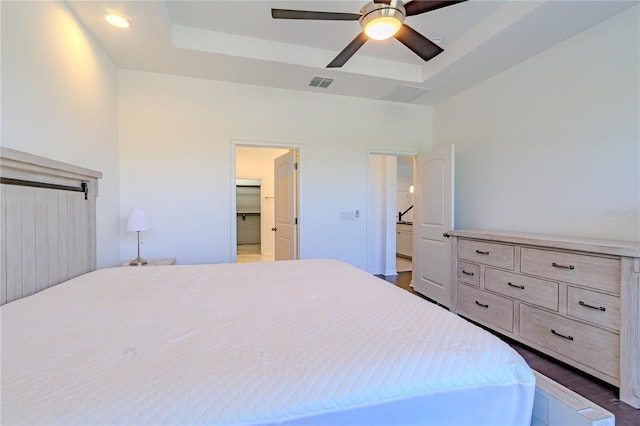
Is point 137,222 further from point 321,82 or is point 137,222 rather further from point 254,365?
point 254,365

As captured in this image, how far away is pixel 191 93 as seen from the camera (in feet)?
10.8

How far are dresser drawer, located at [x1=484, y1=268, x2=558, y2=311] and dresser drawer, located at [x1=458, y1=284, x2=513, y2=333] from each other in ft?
0.30

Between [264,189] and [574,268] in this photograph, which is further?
[264,189]

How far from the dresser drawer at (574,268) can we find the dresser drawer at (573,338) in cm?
29

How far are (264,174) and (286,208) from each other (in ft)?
10.5

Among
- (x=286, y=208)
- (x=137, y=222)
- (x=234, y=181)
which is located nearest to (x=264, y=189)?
(x=286, y=208)

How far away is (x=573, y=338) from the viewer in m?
2.08

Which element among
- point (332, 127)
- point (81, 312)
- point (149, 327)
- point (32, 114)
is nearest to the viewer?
point (149, 327)

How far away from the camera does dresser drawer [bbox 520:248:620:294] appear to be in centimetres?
188

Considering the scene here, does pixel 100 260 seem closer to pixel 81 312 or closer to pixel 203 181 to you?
pixel 203 181

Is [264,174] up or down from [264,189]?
up

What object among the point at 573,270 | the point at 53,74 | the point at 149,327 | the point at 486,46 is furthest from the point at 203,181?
the point at 573,270

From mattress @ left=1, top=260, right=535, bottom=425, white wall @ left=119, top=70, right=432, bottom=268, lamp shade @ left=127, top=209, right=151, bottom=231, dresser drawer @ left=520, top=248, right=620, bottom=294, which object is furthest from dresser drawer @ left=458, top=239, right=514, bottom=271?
lamp shade @ left=127, top=209, right=151, bottom=231

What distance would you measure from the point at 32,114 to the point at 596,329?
3.74m
